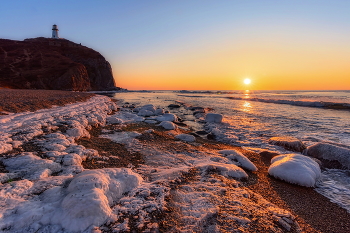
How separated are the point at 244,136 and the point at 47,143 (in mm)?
8705

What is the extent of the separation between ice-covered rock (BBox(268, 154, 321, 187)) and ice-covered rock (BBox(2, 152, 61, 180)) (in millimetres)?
5295

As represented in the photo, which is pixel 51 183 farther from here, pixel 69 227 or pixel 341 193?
pixel 341 193

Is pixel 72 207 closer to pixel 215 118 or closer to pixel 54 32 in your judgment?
pixel 215 118

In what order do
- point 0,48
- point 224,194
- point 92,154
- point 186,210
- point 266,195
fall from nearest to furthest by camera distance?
point 186,210 < point 224,194 < point 266,195 < point 92,154 < point 0,48

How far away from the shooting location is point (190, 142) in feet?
23.9

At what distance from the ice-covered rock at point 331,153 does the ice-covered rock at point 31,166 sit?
805 cm

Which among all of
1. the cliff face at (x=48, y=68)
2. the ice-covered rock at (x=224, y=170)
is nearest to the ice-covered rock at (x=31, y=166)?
the ice-covered rock at (x=224, y=170)

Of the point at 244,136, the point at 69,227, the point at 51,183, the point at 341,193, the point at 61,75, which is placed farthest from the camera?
the point at 61,75

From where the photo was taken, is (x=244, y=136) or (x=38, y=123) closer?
(x=38, y=123)

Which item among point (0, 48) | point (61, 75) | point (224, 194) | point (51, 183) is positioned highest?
point (0, 48)

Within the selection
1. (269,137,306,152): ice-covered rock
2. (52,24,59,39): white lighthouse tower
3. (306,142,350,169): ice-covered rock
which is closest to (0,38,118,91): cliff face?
(52,24,59,39): white lighthouse tower

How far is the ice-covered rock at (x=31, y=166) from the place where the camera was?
319 centimetres

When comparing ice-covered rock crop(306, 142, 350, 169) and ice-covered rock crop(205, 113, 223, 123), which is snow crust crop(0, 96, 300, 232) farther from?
ice-covered rock crop(205, 113, 223, 123)

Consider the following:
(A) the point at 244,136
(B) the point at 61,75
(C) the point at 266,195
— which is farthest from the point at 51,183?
(B) the point at 61,75
